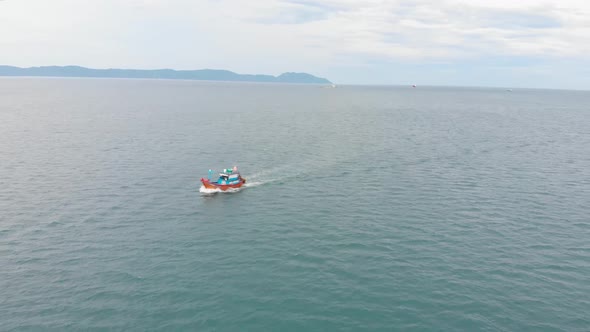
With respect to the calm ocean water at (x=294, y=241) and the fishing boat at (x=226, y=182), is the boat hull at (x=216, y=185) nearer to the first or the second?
the fishing boat at (x=226, y=182)

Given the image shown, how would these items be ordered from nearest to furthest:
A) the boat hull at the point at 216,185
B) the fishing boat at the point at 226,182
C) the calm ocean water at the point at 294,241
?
the calm ocean water at the point at 294,241 < the boat hull at the point at 216,185 < the fishing boat at the point at 226,182

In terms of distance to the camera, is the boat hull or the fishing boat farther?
the fishing boat

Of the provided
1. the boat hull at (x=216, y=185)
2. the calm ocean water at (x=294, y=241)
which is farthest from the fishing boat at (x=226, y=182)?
the calm ocean water at (x=294, y=241)

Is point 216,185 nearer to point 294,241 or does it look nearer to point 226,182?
point 226,182

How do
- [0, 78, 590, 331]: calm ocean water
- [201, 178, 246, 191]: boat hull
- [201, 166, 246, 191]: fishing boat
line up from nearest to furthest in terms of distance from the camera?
[0, 78, 590, 331]: calm ocean water
[201, 178, 246, 191]: boat hull
[201, 166, 246, 191]: fishing boat

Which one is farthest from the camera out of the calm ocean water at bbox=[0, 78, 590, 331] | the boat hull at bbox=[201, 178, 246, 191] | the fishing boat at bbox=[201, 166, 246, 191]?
the fishing boat at bbox=[201, 166, 246, 191]

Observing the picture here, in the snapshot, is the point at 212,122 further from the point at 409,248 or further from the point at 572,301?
the point at 572,301

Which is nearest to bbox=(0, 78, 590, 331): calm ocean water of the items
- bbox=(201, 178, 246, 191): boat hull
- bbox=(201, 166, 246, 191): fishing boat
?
bbox=(201, 178, 246, 191): boat hull

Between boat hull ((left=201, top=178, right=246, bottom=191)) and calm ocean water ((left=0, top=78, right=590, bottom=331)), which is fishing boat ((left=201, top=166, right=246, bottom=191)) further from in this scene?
calm ocean water ((left=0, top=78, right=590, bottom=331))
